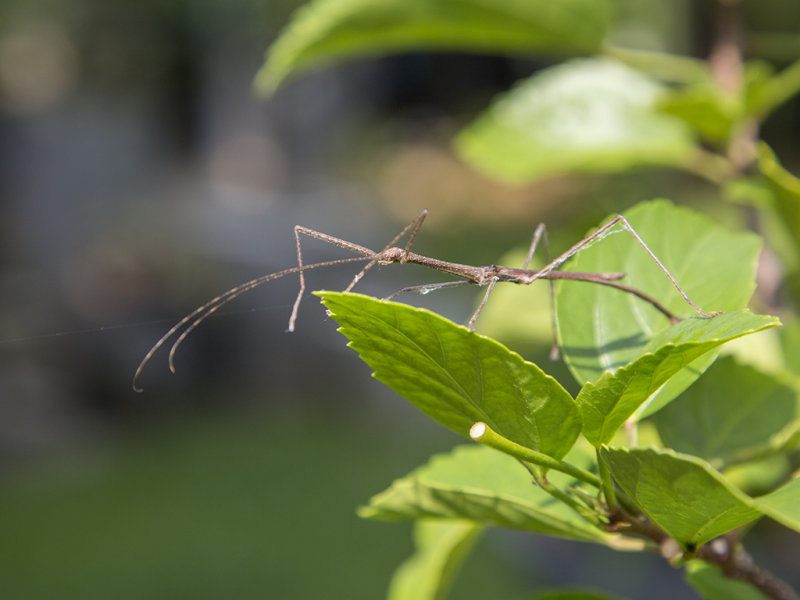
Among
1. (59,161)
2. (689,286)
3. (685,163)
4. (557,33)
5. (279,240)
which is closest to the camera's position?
(689,286)

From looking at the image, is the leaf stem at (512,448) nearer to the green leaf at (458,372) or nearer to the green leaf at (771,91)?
the green leaf at (458,372)

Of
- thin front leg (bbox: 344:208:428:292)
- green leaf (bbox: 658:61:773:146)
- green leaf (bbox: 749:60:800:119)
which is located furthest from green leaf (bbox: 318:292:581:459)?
green leaf (bbox: 749:60:800:119)

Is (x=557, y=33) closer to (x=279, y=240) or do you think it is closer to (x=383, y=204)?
(x=279, y=240)

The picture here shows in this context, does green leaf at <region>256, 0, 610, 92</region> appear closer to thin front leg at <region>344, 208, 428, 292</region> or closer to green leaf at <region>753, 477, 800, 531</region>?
thin front leg at <region>344, 208, 428, 292</region>

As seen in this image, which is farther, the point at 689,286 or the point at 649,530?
the point at 689,286

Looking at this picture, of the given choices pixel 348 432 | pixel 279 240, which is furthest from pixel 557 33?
pixel 279 240

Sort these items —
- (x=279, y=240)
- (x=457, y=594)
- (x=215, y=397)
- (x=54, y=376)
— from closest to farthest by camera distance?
(x=457, y=594), (x=54, y=376), (x=215, y=397), (x=279, y=240)

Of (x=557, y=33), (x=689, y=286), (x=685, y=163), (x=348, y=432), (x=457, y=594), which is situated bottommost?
(x=457, y=594)

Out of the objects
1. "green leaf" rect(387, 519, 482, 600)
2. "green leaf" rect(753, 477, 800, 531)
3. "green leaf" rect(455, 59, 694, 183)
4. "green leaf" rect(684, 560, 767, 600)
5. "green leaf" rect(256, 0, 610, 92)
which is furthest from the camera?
"green leaf" rect(455, 59, 694, 183)
